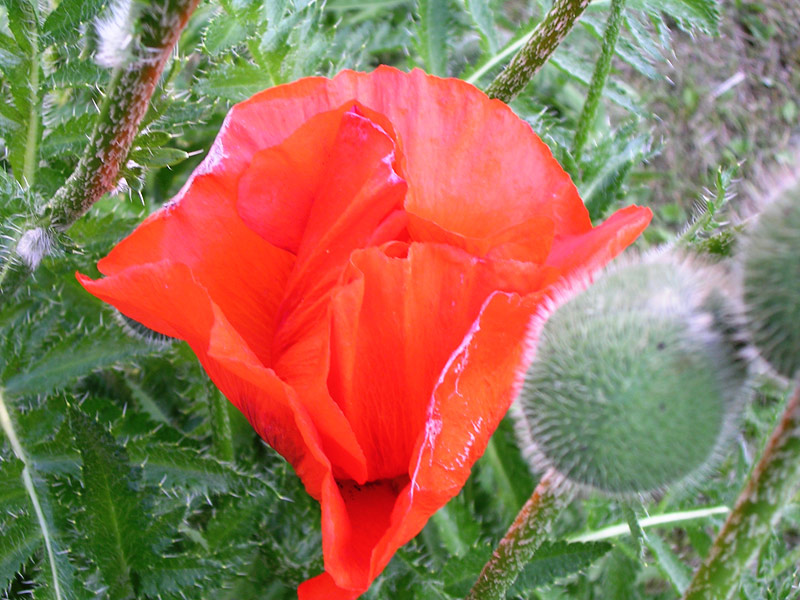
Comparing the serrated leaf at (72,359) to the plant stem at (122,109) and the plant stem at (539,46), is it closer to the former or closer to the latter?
A: the plant stem at (122,109)

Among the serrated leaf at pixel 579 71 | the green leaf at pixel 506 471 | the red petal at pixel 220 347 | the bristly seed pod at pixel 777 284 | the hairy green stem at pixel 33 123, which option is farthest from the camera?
the green leaf at pixel 506 471

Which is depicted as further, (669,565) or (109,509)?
(669,565)

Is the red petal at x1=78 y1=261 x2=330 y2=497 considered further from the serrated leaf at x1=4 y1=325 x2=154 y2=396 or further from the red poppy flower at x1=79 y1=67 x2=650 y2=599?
the serrated leaf at x1=4 y1=325 x2=154 y2=396

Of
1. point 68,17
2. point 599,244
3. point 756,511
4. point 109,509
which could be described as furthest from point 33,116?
point 756,511

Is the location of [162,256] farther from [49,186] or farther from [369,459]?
[49,186]

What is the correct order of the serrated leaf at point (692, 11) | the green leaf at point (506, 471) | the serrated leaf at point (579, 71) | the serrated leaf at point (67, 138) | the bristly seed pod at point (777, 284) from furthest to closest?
the green leaf at point (506, 471) → the serrated leaf at point (579, 71) → the serrated leaf at point (692, 11) → the serrated leaf at point (67, 138) → the bristly seed pod at point (777, 284)

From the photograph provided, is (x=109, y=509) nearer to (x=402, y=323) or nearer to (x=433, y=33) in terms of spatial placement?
(x=402, y=323)

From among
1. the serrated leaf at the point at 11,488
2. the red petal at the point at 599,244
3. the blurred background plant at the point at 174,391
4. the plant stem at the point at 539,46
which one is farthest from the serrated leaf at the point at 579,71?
the serrated leaf at the point at 11,488
